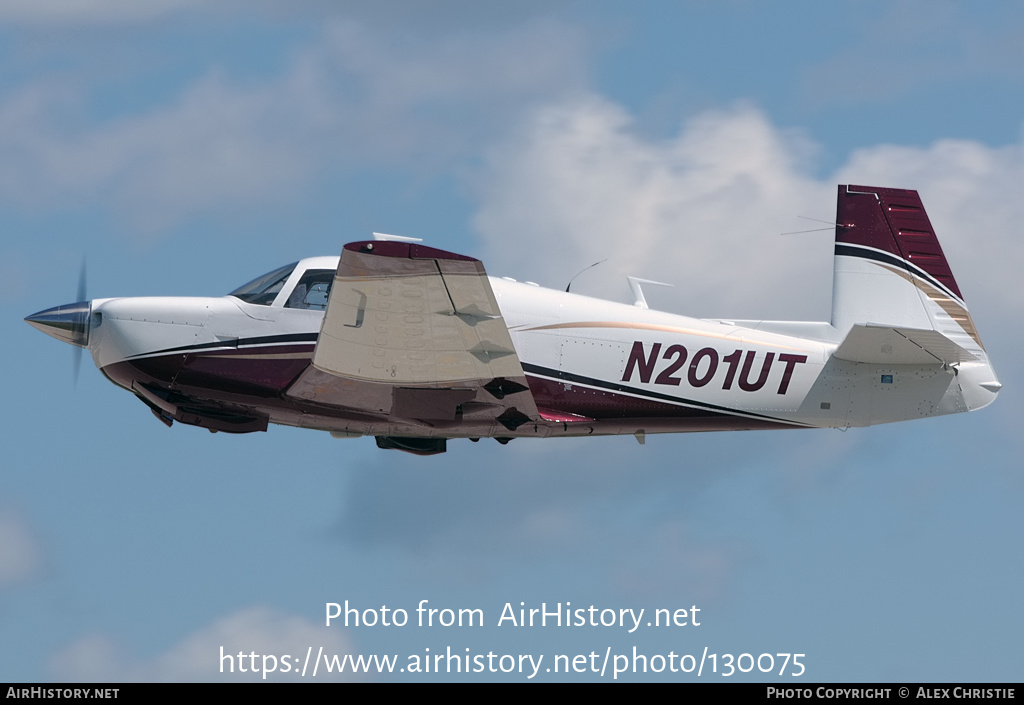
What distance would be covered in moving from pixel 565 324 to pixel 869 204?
15.8 ft

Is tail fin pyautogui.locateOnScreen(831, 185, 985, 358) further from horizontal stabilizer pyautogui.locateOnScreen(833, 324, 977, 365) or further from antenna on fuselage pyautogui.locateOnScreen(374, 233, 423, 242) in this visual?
antenna on fuselage pyautogui.locateOnScreen(374, 233, 423, 242)

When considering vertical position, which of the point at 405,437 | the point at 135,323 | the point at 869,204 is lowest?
the point at 405,437

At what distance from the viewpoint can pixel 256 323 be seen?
15.4m

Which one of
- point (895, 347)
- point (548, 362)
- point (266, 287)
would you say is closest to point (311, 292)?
point (266, 287)

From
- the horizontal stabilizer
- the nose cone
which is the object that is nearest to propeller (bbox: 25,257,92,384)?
the nose cone

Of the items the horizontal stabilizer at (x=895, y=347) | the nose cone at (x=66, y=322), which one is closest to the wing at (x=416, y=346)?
the nose cone at (x=66, y=322)

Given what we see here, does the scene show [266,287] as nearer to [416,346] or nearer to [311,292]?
[311,292]

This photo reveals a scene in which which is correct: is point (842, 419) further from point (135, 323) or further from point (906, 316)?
point (135, 323)

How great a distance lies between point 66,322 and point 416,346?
15.3 ft

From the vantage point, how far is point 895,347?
53.0ft

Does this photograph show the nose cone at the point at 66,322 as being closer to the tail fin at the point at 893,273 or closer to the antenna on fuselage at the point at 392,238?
Answer: the antenna on fuselage at the point at 392,238

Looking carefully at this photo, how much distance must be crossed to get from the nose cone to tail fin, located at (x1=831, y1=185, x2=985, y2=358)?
9553mm

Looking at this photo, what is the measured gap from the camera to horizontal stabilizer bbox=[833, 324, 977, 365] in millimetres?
15953

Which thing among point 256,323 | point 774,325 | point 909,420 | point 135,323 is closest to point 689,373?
point 774,325
